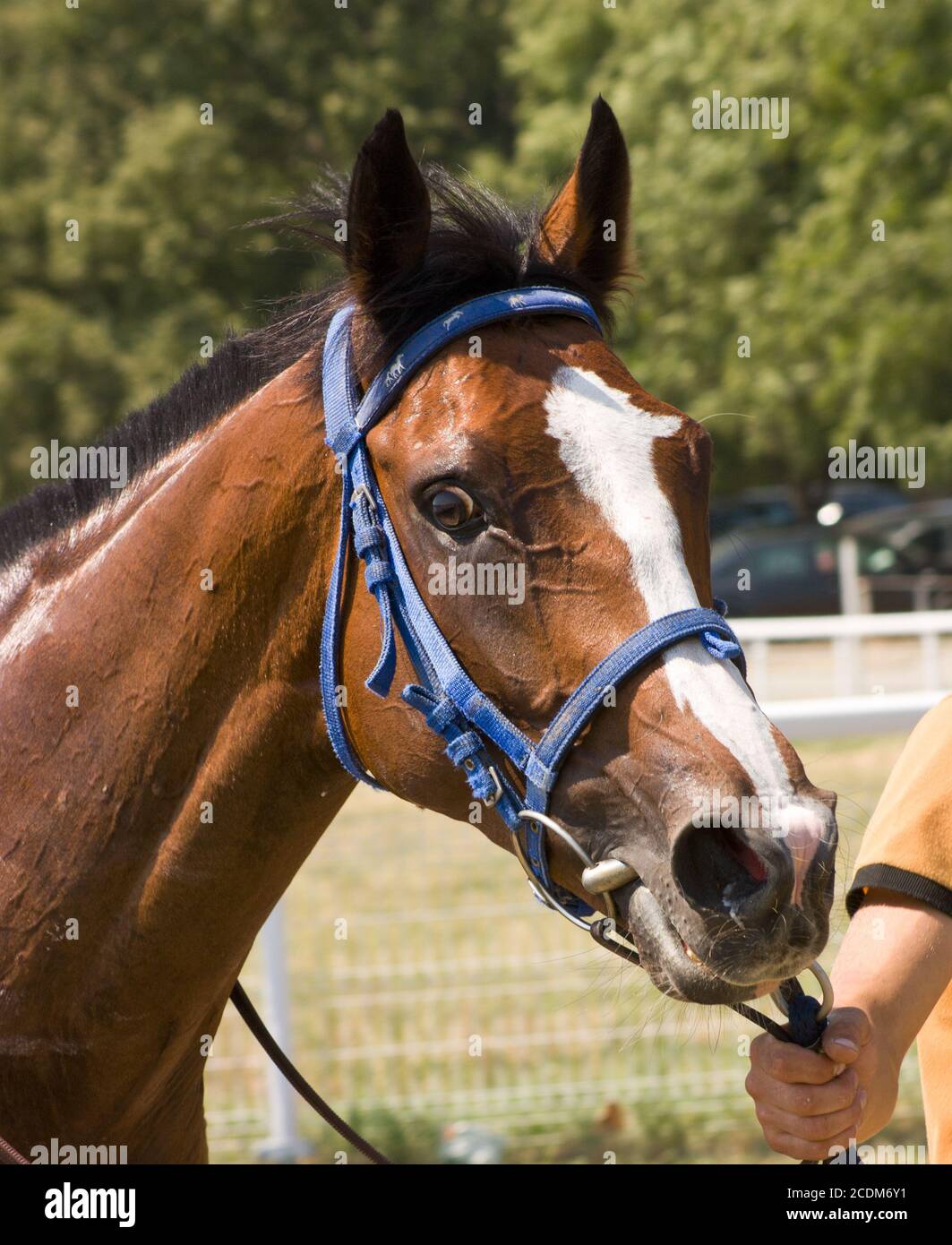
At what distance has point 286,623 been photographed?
2.42 meters

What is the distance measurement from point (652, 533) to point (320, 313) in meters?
0.84

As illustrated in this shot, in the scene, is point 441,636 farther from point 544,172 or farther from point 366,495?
point 544,172

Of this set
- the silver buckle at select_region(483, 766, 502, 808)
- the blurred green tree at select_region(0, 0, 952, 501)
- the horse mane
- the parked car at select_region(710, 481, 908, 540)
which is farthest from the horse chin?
the parked car at select_region(710, 481, 908, 540)

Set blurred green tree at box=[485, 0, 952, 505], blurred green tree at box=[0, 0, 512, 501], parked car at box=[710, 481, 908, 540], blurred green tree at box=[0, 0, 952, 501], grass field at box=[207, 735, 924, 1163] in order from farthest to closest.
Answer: parked car at box=[710, 481, 908, 540] → blurred green tree at box=[0, 0, 512, 501] → blurred green tree at box=[0, 0, 952, 501] → blurred green tree at box=[485, 0, 952, 505] → grass field at box=[207, 735, 924, 1163]

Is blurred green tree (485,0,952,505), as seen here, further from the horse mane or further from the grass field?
the horse mane

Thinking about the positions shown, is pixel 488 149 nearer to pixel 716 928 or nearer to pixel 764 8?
pixel 764 8

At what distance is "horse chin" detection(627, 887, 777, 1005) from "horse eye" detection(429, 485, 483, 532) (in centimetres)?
63

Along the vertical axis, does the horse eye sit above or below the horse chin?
above

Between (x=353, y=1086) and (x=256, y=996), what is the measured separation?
2.51 feet

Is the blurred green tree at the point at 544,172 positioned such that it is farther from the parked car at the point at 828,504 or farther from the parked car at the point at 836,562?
the parked car at the point at 836,562

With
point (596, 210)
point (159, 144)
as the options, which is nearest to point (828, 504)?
point (159, 144)

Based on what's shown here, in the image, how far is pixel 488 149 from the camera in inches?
937

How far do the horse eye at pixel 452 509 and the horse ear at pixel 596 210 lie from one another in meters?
0.61

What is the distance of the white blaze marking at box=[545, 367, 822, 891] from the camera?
196 centimetres
